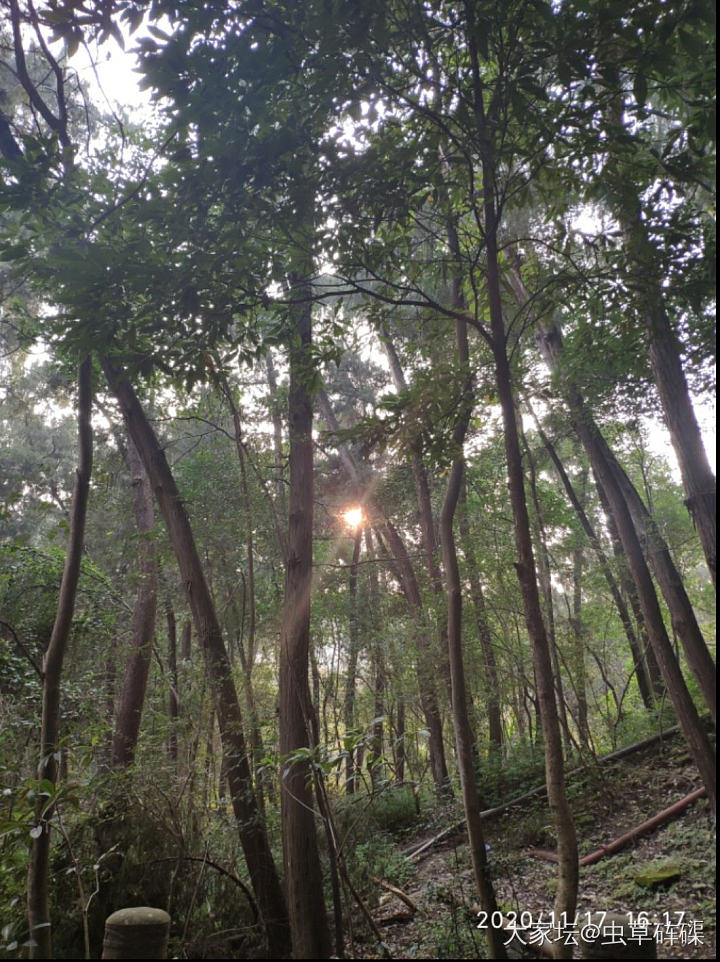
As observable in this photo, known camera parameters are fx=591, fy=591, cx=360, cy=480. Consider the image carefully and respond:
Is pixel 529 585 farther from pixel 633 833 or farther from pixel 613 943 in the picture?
pixel 633 833

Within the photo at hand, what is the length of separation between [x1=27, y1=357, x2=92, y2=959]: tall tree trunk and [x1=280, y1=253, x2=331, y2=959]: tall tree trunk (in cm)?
110

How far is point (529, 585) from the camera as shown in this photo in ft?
8.97

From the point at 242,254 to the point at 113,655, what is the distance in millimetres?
5695

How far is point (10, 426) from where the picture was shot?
16.6 meters

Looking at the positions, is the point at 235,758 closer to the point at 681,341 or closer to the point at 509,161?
the point at 509,161

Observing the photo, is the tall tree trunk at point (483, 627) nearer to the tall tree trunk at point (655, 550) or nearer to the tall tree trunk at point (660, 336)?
the tall tree trunk at point (655, 550)

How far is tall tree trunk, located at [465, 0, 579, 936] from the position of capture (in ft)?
7.82

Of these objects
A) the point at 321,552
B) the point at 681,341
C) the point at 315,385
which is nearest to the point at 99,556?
the point at 321,552

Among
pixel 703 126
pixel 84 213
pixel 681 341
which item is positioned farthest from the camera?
pixel 681 341

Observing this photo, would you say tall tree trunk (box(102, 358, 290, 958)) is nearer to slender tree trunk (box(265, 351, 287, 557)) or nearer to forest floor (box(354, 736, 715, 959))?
forest floor (box(354, 736, 715, 959))

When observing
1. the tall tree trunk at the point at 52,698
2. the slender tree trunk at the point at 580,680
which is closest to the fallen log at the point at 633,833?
the slender tree trunk at the point at 580,680

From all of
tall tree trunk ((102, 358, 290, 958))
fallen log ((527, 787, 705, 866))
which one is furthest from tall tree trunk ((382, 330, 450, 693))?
tall tree trunk ((102, 358, 290, 958))

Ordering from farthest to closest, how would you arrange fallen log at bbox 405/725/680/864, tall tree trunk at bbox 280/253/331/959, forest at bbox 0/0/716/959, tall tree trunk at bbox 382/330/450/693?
tall tree trunk at bbox 382/330/450/693, fallen log at bbox 405/725/680/864, tall tree trunk at bbox 280/253/331/959, forest at bbox 0/0/716/959

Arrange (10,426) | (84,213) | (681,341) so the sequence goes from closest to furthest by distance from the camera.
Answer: (84,213) < (681,341) < (10,426)
